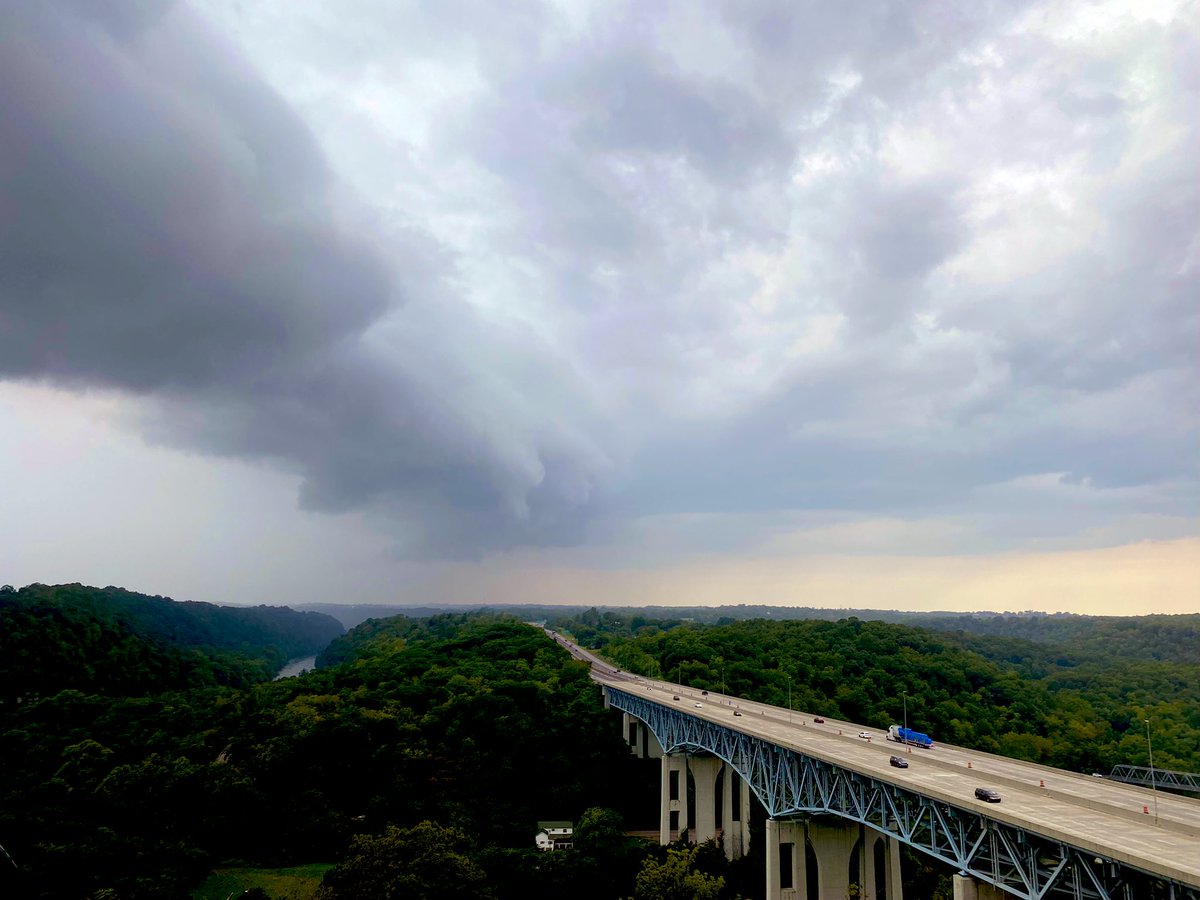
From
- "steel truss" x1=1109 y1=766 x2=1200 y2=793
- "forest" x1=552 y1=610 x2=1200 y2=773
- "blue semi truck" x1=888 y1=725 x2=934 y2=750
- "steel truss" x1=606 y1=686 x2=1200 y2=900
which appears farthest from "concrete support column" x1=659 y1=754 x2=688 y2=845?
"steel truss" x1=1109 y1=766 x2=1200 y2=793

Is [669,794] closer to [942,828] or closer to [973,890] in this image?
[942,828]

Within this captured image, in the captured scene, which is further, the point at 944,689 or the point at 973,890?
the point at 944,689

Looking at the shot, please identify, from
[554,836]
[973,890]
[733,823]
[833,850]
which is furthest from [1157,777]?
[973,890]

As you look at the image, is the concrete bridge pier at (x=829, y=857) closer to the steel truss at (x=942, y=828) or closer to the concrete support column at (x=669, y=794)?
the steel truss at (x=942, y=828)

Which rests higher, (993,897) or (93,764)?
(993,897)

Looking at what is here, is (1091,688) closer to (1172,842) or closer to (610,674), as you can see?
(610,674)

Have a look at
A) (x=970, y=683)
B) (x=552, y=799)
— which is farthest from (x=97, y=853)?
(x=970, y=683)
